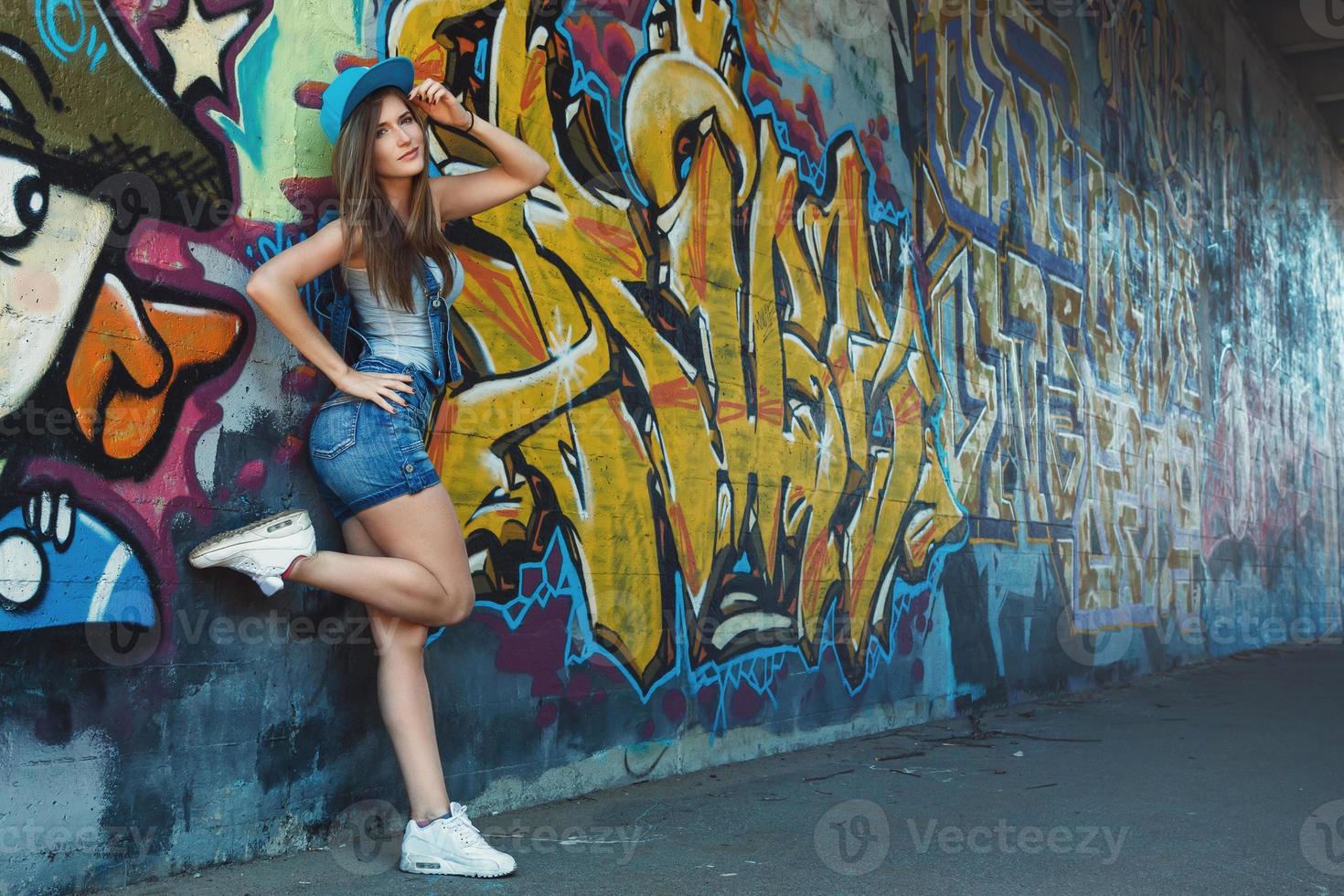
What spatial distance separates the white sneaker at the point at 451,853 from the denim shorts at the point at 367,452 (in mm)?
883

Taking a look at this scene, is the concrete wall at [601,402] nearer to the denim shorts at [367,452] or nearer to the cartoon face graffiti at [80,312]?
the cartoon face graffiti at [80,312]

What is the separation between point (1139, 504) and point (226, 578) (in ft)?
27.5

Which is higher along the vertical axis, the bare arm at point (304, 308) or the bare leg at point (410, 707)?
the bare arm at point (304, 308)

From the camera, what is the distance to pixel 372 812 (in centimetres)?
370

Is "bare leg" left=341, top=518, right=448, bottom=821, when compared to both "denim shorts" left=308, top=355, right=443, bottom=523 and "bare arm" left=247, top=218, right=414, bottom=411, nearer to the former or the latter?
"denim shorts" left=308, top=355, right=443, bottom=523

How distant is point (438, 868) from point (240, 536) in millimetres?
1022

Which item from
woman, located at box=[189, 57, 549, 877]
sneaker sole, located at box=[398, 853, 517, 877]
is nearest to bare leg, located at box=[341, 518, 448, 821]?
woman, located at box=[189, 57, 549, 877]

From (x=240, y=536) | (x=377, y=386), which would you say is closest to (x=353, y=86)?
(x=377, y=386)

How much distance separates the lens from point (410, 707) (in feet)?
11.0

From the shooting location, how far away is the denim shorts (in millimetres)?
3293

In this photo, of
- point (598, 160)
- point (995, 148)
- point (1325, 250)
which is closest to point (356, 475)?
point (598, 160)

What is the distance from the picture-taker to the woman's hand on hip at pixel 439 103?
3459mm

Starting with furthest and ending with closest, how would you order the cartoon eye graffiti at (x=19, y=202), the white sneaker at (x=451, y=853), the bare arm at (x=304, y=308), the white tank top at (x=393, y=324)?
the white tank top at (x=393, y=324), the white sneaker at (x=451, y=853), the bare arm at (x=304, y=308), the cartoon eye graffiti at (x=19, y=202)

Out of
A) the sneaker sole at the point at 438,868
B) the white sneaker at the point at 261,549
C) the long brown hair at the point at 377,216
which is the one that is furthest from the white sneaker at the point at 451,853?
the long brown hair at the point at 377,216
